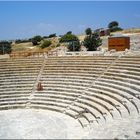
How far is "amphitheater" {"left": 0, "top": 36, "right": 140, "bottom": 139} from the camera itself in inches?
601

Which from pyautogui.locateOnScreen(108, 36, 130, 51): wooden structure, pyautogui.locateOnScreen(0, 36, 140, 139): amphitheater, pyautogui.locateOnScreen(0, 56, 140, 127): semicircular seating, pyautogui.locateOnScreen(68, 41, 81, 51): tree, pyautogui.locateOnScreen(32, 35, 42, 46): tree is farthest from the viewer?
pyautogui.locateOnScreen(32, 35, 42, 46): tree

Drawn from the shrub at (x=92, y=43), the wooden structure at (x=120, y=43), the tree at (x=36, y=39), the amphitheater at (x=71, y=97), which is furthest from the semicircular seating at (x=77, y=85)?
the tree at (x=36, y=39)

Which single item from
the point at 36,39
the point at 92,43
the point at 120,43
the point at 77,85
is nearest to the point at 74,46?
the point at 92,43

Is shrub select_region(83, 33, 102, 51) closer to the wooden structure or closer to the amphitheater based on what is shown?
the wooden structure

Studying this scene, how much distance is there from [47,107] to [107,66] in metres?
5.36

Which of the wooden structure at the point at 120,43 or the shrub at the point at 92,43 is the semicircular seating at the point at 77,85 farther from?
the shrub at the point at 92,43

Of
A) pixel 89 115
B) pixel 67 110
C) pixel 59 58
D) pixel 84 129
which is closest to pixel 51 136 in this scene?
pixel 84 129

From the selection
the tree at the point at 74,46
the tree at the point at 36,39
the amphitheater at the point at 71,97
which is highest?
the tree at the point at 36,39

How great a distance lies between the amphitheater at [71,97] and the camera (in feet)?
50.1

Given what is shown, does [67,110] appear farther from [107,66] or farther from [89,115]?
[107,66]

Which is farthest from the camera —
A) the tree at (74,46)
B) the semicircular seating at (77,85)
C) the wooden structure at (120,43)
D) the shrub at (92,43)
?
the shrub at (92,43)

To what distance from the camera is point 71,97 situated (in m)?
20.5

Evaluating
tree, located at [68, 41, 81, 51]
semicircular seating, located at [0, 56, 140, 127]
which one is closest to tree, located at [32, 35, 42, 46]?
tree, located at [68, 41, 81, 51]

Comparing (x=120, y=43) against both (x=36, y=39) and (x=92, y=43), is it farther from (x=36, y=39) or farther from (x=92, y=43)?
(x=36, y=39)
